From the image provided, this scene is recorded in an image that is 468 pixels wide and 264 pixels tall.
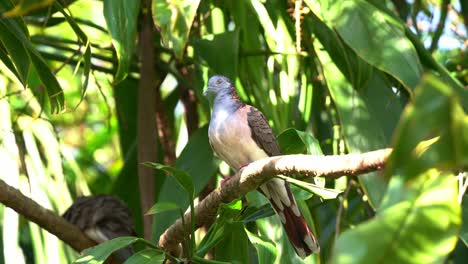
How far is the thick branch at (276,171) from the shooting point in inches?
68.4

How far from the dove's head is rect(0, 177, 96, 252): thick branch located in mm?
716

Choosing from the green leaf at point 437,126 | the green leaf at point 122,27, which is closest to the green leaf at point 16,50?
the green leaf at point 122,27

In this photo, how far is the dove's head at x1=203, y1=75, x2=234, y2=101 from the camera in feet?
11.3

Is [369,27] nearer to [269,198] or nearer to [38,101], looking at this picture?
[269,198]

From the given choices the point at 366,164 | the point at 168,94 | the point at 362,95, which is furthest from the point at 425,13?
the point at 366,164

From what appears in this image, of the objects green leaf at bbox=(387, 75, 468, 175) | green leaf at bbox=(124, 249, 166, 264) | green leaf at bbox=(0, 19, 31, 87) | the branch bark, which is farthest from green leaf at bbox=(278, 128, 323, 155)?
green leaf at bbox=(387, 75, 468, 175)

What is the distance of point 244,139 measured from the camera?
11.0ft

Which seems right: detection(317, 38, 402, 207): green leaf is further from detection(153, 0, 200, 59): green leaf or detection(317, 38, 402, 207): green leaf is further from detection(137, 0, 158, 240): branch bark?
detection(137, 0, 158, 240): branch bark

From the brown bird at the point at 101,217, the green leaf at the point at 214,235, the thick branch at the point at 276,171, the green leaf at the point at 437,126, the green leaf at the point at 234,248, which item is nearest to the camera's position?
the green leaf at the point at 437,126

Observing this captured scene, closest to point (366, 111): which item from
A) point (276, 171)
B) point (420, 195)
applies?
point (276, 171)

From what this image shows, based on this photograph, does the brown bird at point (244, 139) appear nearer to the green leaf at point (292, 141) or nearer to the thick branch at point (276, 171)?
the green leaf at point (292, 141)

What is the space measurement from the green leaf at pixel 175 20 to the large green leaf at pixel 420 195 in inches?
55.0

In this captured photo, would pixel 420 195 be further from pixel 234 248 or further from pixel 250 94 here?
pixel 250 94

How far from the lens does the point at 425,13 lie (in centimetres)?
467
